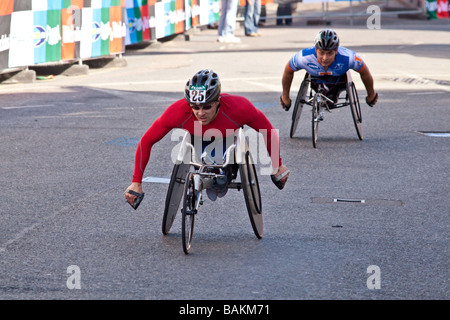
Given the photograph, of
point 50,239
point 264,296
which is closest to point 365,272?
point 264,296

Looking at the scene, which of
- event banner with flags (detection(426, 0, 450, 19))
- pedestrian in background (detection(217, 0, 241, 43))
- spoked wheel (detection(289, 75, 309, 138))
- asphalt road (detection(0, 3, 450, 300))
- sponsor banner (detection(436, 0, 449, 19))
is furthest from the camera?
event banner with flags (detection(426, 0, 450, 19))

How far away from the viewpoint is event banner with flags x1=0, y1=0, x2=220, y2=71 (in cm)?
1641

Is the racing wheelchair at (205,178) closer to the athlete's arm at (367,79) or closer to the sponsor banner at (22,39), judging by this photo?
the athlete's arm at (367,79)

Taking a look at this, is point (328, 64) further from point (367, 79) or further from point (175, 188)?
point (175, 188)

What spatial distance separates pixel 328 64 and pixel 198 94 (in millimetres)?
4873

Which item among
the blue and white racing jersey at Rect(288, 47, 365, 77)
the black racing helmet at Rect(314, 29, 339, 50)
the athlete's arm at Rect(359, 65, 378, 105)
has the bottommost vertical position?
the athlete's arm at Rect(359, 65, 378, 105)

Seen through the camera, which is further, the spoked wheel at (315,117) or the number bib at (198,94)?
the spoked wheel at (315,117)

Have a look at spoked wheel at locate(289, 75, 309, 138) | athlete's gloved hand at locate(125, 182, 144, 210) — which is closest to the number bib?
athlete's gloved hand at locate(125, 182, 144, 210)

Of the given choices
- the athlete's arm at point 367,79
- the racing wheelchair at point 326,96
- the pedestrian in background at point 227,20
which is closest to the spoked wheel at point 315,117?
the racing wheelchair at point 326,96

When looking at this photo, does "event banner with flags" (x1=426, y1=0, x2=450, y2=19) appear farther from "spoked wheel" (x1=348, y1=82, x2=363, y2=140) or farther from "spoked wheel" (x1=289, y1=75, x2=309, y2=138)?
"spoked wheel" (x1=289, y1=75, x2=309, y2=138)

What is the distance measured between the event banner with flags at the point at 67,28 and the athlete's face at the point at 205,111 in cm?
991

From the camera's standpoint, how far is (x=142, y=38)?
80.1ft

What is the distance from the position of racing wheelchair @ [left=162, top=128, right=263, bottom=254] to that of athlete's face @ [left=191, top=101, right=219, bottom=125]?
0.92 feet

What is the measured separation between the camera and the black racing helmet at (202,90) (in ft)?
21.8
